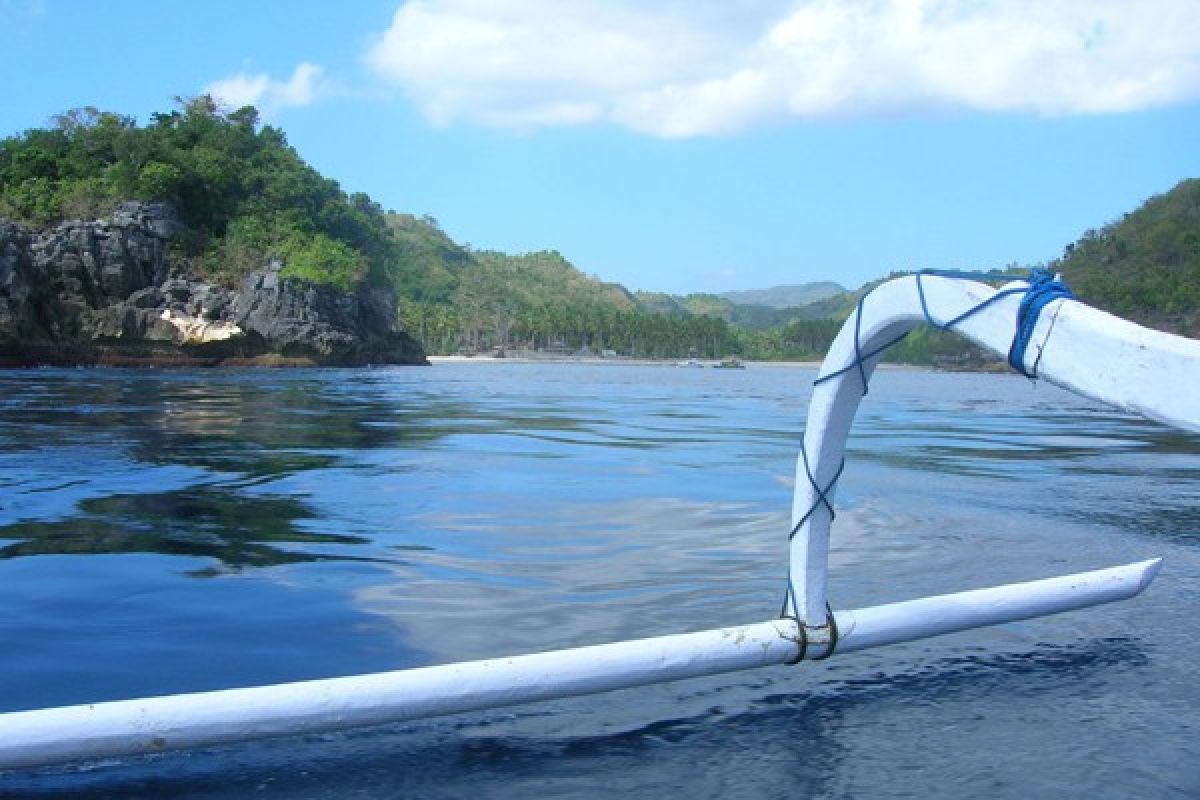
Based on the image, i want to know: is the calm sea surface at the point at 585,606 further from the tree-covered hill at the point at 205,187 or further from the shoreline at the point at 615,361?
the shoreline at the point at 615,361

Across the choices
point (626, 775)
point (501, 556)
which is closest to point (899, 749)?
point (626, 775)

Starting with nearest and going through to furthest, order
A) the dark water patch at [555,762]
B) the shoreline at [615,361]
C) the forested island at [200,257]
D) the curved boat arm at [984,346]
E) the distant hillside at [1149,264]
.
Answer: the curved boat arm at [984,346]
the dark water patch at [555,762]
the forested island at [200,257]
the distant hillside at [1149,264]
the shoreline at [615,361]

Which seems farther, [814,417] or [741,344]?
[741,344]

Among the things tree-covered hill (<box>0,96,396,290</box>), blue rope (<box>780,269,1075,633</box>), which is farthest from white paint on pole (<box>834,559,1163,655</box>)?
tree-covered hill (<box>0,96,396,290</box>)

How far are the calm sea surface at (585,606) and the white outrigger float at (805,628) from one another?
33cm

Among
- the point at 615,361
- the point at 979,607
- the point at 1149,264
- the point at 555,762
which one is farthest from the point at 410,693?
the point at 615,361

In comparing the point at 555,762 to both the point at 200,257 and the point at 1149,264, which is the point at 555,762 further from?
the point at 1149,264

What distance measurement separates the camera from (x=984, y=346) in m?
3.87

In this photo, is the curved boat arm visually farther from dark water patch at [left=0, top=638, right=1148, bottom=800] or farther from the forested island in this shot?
the forested island

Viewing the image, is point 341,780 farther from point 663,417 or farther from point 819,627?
point 663,417

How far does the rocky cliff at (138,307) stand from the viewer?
56.5m

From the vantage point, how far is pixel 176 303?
228ft

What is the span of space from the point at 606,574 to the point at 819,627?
11.5 feet

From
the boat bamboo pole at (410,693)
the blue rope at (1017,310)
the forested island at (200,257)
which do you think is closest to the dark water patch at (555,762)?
the boat bamboo pole at (410,693)
